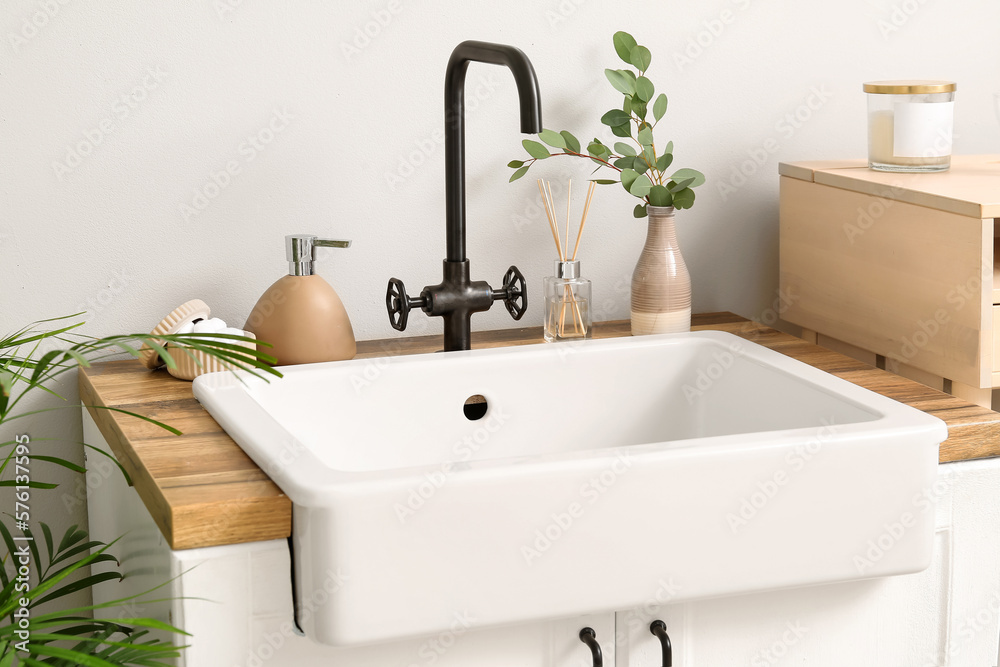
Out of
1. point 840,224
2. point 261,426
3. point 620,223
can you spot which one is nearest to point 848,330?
point 840,224

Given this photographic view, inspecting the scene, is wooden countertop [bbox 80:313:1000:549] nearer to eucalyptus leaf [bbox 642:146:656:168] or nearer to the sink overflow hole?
the sink overflow hole

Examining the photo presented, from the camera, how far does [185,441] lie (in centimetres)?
99

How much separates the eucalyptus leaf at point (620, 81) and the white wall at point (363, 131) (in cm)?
8

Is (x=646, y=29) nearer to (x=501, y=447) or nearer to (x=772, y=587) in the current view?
(x=501, y=447)

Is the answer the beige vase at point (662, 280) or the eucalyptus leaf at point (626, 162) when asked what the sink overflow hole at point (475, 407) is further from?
the eucalyptus leaf at point (626, 162)

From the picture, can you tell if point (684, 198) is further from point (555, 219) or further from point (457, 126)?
point (457, 126)

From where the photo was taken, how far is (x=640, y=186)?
4.40ft

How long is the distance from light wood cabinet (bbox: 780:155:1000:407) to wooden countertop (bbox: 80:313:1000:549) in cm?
6

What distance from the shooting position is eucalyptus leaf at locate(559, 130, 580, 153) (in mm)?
1390

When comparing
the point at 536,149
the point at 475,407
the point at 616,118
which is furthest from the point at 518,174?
the point at 475,407

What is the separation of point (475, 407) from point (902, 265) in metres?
0.53

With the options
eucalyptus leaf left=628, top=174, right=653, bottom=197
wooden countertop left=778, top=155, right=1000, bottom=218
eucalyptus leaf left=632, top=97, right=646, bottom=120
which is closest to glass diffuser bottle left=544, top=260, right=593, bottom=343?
eucalyptus leaf left=628, top=174, right=653, bottom=197

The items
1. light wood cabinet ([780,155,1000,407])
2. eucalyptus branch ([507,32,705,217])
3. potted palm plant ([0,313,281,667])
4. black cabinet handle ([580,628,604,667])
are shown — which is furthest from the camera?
eucalyptus branch ([507,32,705,217])

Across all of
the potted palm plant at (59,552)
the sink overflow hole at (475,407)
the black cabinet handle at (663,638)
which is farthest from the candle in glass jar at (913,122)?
the potted palm plant at (59,552)
